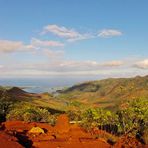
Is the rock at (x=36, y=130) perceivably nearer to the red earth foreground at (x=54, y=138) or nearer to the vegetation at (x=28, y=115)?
the red earth foreground at (x=54, y=138)

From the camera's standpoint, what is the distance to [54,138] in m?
74.3

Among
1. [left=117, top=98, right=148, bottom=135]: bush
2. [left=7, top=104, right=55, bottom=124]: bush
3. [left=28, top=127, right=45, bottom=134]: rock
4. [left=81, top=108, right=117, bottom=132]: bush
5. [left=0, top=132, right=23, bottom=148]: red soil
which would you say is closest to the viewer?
[left=0, top=132, right=23, bottom=148]: red soil

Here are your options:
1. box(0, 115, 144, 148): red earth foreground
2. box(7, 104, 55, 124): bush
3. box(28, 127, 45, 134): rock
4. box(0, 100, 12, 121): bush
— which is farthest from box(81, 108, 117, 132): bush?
box(0, 100, 12, 121): bush

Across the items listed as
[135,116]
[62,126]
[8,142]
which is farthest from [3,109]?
[8,142]

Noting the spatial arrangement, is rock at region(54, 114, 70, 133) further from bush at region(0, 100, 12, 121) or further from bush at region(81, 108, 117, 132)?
bush at region(0, 100, 12, 121)

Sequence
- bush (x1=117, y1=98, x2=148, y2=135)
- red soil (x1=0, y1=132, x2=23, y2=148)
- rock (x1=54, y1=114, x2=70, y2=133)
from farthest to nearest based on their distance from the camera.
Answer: rock (x1=54, y1=114, x2=70, y2=133)
bush (x1=117, y1=98, x2=148, y2=135)
red soil (x1=0, y1=132, x2=23, y2=148)

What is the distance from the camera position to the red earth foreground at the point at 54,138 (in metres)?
64.5

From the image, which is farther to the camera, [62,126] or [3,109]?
[3,109]

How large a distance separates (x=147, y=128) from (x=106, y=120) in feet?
38.2

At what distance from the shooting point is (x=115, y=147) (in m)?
70.7

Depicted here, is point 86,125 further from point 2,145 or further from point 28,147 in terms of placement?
point 2,145

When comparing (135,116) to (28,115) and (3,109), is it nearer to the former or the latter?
(28,115)

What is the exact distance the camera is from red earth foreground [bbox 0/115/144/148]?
64500 mm

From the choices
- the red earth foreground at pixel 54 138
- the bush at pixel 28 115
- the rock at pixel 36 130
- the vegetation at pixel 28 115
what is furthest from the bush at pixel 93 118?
the bush at pixel 28 115
